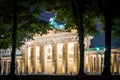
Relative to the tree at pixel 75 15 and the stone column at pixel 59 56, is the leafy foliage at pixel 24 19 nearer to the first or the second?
the tree at pixel 75 15

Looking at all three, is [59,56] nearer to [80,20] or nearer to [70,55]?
[70,55]

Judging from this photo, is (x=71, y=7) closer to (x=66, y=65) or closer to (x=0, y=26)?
(x=0, y=26)

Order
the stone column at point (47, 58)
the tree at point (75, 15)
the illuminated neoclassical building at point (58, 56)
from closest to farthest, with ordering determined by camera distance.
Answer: the tree at point (75, 15) → the illuminated neoclassical building at point (58, 56) → the stone column at point (47, 58)

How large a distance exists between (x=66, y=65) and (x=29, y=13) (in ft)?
257

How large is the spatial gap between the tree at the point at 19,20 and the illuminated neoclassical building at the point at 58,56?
2366 inches

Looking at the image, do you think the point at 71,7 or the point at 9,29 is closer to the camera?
the point at 71,7

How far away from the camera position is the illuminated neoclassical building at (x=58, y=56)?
104 metres

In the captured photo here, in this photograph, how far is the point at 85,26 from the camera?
39.6m

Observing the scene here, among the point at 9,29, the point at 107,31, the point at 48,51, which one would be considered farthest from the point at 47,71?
the point at 107,31

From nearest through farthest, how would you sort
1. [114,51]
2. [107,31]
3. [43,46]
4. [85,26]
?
[107,31], [85,26], [114,51], [43,46]

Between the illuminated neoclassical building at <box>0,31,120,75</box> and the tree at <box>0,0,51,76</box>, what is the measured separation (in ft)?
197

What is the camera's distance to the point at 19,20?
3794 centimetres

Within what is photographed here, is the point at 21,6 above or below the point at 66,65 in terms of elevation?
above

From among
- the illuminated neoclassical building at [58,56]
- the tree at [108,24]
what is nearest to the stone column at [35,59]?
the illuminated neoclassical building at [58,56]
